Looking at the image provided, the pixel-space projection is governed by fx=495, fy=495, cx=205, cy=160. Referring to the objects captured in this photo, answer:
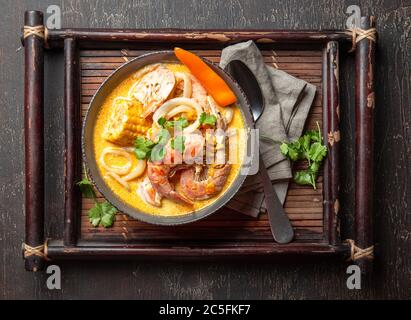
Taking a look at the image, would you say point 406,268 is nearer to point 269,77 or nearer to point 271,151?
point 271,151

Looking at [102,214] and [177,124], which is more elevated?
[177,124]

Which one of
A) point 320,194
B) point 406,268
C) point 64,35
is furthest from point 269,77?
point 406,268

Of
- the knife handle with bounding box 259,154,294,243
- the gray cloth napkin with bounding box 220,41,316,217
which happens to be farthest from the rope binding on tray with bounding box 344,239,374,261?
the gray cloth napkin with bounding box 220,41,316,217

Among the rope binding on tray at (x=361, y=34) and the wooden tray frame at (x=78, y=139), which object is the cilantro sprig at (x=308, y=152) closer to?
the wooden tray frame at (x=78, y=139)

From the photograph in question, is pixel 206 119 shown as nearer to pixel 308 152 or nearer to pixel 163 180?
pixel 163 180

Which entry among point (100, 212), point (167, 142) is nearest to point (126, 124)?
point (167, 142)

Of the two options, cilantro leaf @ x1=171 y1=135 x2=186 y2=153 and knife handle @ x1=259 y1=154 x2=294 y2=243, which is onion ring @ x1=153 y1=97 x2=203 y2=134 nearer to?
cilantro leaf @ x1=171 y1=135 x2=186 y2=153
